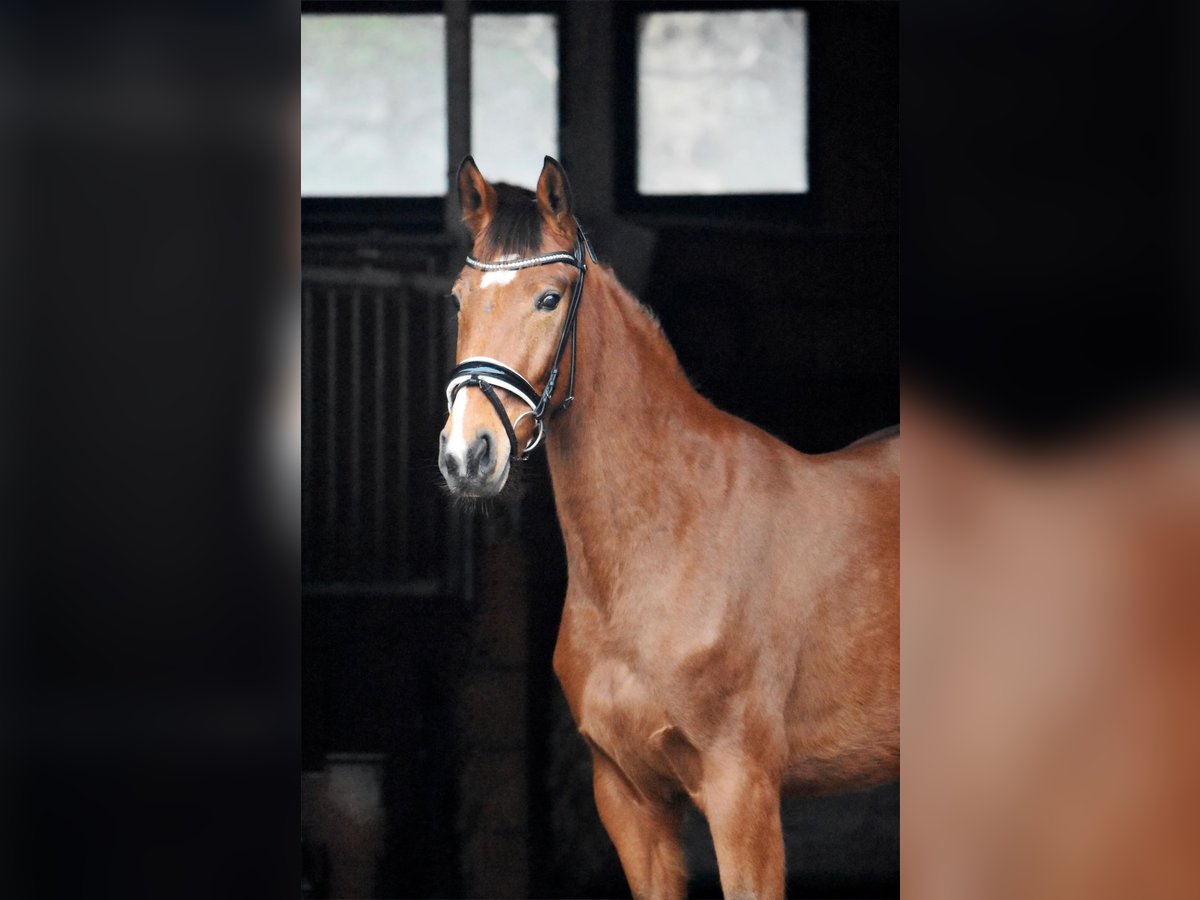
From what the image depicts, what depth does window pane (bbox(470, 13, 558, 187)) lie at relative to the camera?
2.53 m

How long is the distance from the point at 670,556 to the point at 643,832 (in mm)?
599

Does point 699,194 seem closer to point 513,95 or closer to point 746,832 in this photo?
point 513,95

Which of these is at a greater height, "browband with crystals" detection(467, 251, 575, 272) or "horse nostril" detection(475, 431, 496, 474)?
"browband with crystals" detection(467, 251, 575, 272)

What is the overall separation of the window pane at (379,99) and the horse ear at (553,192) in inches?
8.8

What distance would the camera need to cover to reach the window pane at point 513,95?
8.29 feet

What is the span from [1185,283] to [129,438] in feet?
7.79

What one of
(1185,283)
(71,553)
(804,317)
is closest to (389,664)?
(71,553)

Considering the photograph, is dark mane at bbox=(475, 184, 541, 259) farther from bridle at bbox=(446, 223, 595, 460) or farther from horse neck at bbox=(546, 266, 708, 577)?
horse neck at bbox=(546, 266, 708, 577)

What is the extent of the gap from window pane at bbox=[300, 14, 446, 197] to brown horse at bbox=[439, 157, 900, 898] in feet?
0.40

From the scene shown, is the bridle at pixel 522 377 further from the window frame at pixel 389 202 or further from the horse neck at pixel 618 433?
the window frame at pixel 389 202

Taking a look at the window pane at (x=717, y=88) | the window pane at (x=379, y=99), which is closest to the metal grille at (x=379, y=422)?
the window pane at (x=379, y=99)


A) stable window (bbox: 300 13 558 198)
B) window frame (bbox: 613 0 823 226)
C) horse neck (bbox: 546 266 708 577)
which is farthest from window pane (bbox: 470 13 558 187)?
horse neck (bbox: 546 266 708 577)

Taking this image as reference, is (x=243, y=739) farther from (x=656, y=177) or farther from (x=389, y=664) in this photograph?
(x=656, y=177)

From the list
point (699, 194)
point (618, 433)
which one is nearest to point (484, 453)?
point (618, 433)
